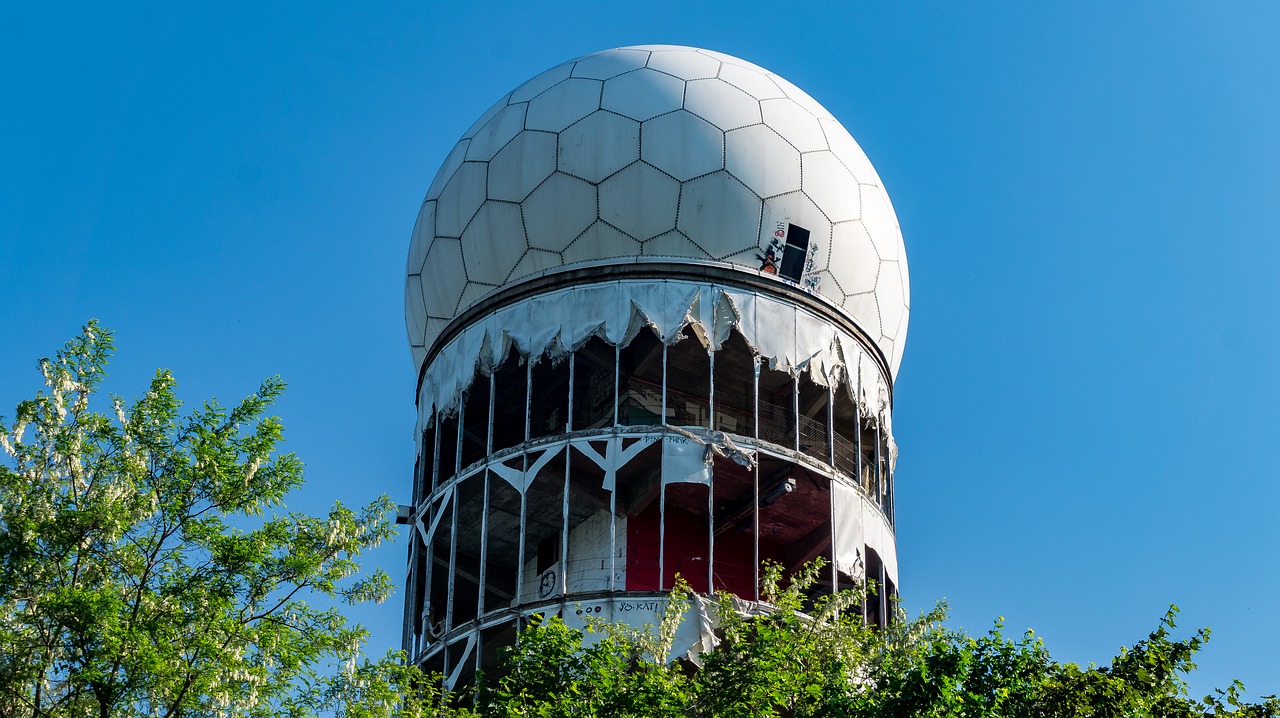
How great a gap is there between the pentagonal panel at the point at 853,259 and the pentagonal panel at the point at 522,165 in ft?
16.0

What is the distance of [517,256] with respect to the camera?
29891mm

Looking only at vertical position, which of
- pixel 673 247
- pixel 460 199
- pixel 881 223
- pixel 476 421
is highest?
pixel 460 199

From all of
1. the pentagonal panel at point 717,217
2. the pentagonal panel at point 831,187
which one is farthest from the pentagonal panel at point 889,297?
the pentagonal panel at point 717,217

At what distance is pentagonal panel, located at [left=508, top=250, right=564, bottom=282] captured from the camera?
2959 cm

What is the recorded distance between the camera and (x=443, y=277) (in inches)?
1225

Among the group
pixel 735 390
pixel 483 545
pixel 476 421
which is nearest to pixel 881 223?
pixel 735 390

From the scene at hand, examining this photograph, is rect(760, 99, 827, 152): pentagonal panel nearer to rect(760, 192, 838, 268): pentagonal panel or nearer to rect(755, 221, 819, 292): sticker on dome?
rect(760, 192, 838, 268): pentagonal panel

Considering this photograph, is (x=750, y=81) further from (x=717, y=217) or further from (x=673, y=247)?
(x=673, y=247)

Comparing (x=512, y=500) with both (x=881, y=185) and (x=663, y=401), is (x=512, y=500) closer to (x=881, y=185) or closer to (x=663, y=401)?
(x=663, y=401)

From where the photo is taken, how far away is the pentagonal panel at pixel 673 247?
29188mm

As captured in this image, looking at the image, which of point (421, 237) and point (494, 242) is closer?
point (494, 242)

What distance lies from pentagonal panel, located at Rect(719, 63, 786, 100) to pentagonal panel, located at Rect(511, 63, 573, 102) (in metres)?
2.76

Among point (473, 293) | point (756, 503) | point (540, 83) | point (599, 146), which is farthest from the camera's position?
point (540, 83)

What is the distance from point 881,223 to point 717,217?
11.8 ft
